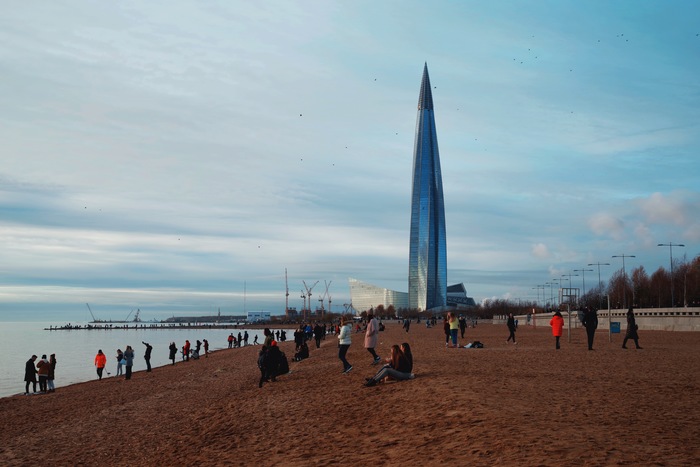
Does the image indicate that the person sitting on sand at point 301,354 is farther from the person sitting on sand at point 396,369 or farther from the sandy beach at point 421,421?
the person sitting on sand at point 396,369

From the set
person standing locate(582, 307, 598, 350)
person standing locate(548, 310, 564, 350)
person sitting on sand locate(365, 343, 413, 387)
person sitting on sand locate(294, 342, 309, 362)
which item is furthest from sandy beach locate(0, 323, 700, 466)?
person sitting on sand locate(294, 342, 309, 362)

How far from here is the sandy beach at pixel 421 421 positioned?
8656mm

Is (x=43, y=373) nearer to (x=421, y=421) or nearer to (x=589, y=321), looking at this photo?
(x=589, y=321)

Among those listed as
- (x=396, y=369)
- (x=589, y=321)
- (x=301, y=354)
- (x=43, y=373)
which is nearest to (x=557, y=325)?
(x=589, y=321)

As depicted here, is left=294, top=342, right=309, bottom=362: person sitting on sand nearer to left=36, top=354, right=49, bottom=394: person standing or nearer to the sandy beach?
the sandy beach

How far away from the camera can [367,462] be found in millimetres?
9148

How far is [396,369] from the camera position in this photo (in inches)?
635

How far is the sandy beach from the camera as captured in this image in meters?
8.66

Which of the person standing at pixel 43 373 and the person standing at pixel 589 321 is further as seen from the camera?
the person standing at pixel 43 373

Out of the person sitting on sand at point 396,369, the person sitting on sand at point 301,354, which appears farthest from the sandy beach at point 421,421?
the person sitting on sand at point 301,354

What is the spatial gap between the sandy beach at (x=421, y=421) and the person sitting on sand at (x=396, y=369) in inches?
12.9

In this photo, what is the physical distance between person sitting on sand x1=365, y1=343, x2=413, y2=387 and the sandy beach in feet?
1.08

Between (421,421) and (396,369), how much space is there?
5.24 m

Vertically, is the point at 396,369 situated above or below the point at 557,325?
below
